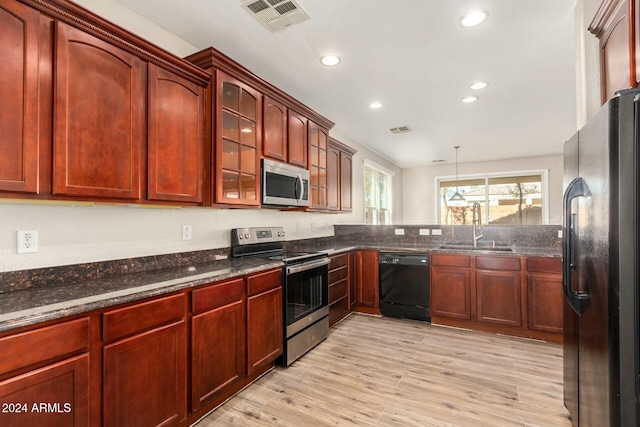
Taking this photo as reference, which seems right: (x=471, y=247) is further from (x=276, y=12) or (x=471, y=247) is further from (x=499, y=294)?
(x=276, y=12)

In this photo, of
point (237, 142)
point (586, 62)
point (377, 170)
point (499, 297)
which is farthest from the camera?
point (377, 170)

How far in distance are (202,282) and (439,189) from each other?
22.7 feet

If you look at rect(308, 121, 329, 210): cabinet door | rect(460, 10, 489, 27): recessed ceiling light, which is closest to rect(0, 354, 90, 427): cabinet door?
rect(308, 121, 329, 210): cabinet door

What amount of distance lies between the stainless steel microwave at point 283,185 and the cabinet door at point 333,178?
737 millimetres

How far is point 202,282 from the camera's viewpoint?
1.90 metres

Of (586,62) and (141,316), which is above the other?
(586,62)

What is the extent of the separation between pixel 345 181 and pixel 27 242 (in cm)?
348

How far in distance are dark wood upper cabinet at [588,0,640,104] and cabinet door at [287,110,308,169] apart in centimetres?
225

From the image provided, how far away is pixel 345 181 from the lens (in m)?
4.48

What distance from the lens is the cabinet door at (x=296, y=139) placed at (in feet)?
10.1

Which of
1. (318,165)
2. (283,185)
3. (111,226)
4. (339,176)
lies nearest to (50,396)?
(111,226)

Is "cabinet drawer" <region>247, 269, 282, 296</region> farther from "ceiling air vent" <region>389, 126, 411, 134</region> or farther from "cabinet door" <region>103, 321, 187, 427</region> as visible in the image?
"ceiling air vent" <region>389, 126, 411, 134</region>

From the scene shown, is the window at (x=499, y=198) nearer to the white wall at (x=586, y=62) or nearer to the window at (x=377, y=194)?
the window at (x=377, y=194)

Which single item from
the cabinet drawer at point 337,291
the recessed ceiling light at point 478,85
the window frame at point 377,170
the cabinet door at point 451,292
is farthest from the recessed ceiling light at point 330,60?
the window frame at point 377,170
